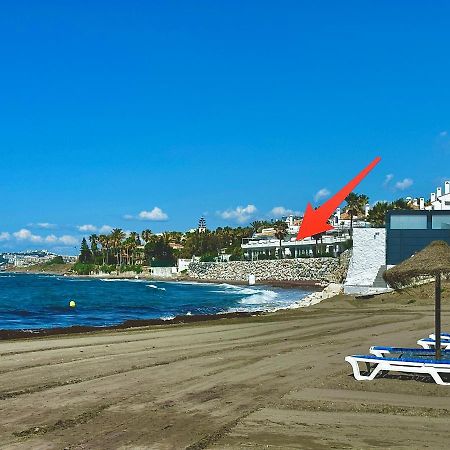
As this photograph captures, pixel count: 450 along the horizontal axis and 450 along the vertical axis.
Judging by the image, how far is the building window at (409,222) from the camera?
51219mm

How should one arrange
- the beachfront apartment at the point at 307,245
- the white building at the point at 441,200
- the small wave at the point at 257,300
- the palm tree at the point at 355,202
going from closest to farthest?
the small wave at the point at 257,300
the white building at the point at 441,200
the palm tree at the point at 355,202
the beachfront apartment at the point at 307,245

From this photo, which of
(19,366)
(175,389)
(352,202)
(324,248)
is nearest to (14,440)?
(175,389)

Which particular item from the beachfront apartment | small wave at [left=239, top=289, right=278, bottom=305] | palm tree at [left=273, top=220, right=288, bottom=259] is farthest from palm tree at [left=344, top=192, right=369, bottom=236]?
small wave at [left=239, top=289, right=278, bottom=305]

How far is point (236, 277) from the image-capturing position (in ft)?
429

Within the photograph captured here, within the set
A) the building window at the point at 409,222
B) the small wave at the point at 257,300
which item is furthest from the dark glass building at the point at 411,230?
the small wave at the point at 257,300

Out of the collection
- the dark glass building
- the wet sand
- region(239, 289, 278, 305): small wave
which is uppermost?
the dark glass building

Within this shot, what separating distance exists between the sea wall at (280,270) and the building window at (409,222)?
91.4 feet

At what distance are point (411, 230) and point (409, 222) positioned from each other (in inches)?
25.0

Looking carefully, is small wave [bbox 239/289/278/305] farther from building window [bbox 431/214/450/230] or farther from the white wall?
building window [bbox 431/214/450/230]

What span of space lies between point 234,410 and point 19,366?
6055 millimetres

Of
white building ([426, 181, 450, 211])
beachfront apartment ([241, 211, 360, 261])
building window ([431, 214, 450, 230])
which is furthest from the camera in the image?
beachfront apartment ([241, 211, 360, 261])

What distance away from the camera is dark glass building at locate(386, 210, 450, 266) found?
166 ft

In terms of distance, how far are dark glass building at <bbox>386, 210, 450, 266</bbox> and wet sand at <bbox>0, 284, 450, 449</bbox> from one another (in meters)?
33.7

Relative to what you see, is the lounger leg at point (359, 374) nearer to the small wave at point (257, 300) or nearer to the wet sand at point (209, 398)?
the wet sand at point (209, 398)
